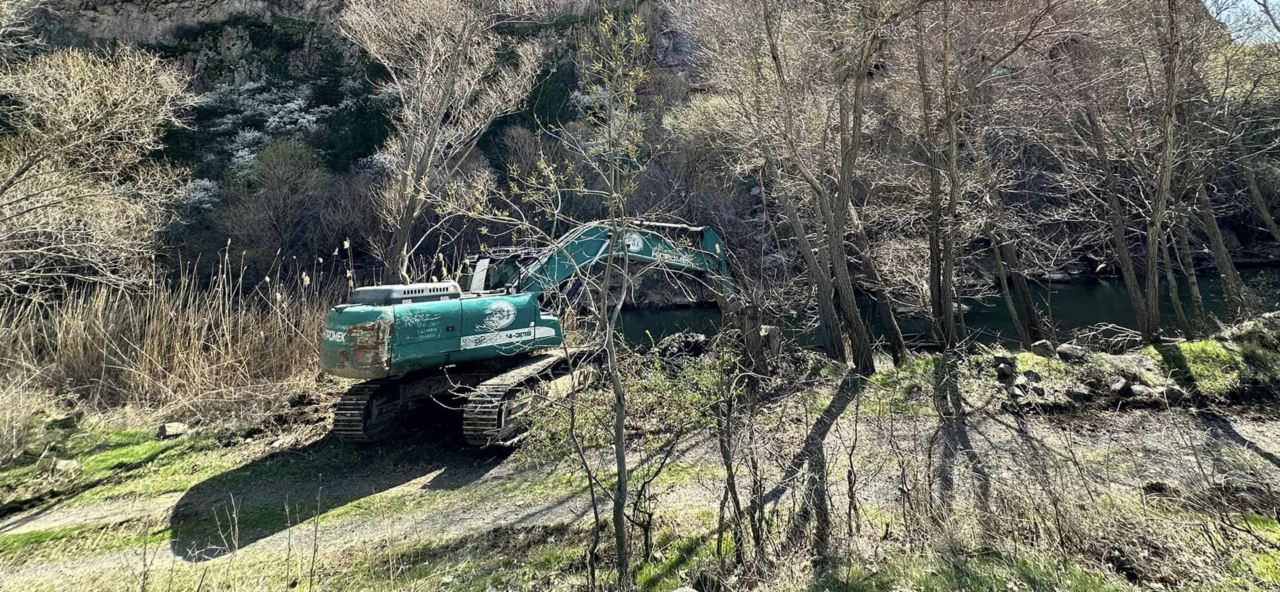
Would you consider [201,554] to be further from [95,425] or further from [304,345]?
[304,345]

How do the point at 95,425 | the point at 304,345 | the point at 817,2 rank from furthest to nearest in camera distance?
the point at 304,345 < the point at 817,2 < the point at 95,425

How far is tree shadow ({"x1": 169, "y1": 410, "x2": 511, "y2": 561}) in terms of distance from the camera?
5.07 m

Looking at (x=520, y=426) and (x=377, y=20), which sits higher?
(x=377, y=20)

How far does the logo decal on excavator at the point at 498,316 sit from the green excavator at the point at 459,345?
12 millimetres

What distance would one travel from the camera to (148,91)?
10.4 metres

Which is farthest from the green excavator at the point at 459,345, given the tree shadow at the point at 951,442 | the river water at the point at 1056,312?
the river water at the point at 1056,312

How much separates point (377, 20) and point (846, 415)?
13030 mm

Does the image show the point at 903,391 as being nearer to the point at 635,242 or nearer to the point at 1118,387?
the point at 1118,387

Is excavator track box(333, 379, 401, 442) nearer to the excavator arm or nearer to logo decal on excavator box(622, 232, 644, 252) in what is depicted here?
the excavator arm

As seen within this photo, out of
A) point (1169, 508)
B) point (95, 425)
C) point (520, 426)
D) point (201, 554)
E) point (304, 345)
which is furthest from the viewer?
point (304, 345)

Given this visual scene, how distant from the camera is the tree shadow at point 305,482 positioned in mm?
5073

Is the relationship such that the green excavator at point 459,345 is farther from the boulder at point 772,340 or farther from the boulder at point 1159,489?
the boulder at point 1159,489

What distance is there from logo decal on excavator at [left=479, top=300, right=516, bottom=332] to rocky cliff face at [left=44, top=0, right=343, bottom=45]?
35.1 meters

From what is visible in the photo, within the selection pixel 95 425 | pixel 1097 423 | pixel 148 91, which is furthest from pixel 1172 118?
pixel 148 91
